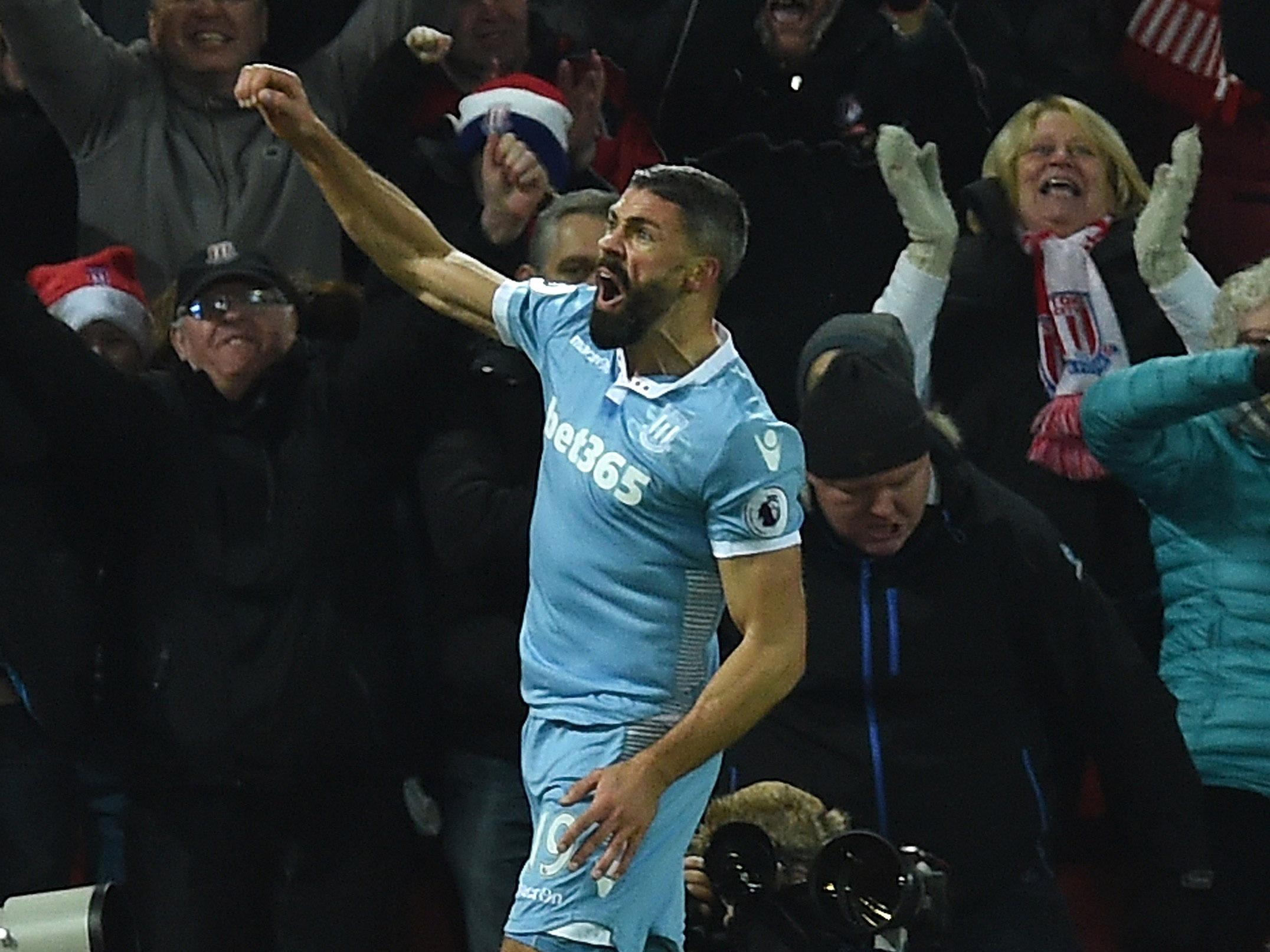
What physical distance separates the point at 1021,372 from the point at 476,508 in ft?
4.52

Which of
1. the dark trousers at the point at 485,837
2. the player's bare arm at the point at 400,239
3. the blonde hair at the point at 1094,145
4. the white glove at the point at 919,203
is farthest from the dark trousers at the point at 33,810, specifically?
the blonde hair at the point at 1094,145

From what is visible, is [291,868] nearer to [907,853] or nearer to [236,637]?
[236,637]

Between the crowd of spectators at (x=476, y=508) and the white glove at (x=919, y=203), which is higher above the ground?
the white glove at (x=919, y=203)

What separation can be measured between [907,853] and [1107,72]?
2735 mm

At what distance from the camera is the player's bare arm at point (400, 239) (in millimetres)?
4562

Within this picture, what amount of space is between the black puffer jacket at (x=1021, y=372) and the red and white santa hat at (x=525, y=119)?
92 cm

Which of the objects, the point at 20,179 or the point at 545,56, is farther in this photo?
the point at 545,56

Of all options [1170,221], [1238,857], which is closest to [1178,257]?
[1170,221]

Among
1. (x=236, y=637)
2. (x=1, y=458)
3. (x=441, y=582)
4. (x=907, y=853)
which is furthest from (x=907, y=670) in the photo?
(x=1, y=458)

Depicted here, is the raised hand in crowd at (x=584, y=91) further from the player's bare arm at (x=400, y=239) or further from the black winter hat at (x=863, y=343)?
the player's bare arm at (x=400, y=239)

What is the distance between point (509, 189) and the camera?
17.6 feet

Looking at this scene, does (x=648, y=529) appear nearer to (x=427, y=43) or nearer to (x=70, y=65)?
(x=427, y=43)

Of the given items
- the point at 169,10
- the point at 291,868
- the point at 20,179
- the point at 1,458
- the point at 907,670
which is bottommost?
the point at 291,868

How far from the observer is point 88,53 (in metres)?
5.74
